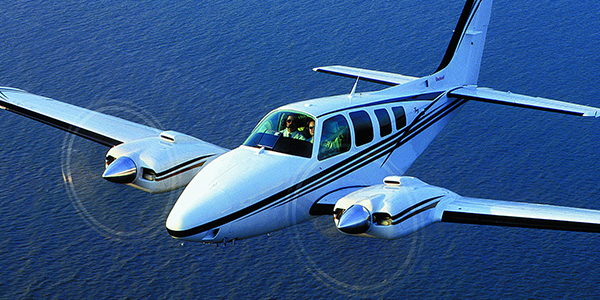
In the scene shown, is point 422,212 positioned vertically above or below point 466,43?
below

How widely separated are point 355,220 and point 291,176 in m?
2.04

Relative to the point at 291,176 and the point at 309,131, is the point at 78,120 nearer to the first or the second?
the point at 309,131

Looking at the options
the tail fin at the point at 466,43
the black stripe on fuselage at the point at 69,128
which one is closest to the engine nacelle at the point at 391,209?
the tail fin at the point at 466,43

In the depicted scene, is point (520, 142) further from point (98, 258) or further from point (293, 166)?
point (98, 258)

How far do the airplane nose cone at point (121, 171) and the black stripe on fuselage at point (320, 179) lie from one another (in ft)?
9.47

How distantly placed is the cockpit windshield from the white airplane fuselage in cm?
12

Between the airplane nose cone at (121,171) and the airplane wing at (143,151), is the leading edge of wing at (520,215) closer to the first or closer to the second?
the airplane wing at (143,151)

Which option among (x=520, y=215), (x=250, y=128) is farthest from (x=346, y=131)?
(x=250, y=128)

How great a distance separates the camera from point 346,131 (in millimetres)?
15805

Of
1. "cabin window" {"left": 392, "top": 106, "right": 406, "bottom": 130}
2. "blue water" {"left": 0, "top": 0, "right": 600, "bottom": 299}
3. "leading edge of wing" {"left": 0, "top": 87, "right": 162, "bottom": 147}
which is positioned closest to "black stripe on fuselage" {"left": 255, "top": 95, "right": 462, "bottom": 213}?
"cabin window" {"left": 392, "top": 106, "right": 406, "bottom": 130}

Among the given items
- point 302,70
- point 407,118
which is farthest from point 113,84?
point 407,118

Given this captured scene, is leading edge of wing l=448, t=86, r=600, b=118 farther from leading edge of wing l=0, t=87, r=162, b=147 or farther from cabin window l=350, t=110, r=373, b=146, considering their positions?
leading edge of wing l=0, t=87, r=162, b=147

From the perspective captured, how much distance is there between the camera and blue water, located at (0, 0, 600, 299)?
16.2 meters

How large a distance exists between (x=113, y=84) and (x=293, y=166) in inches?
622
